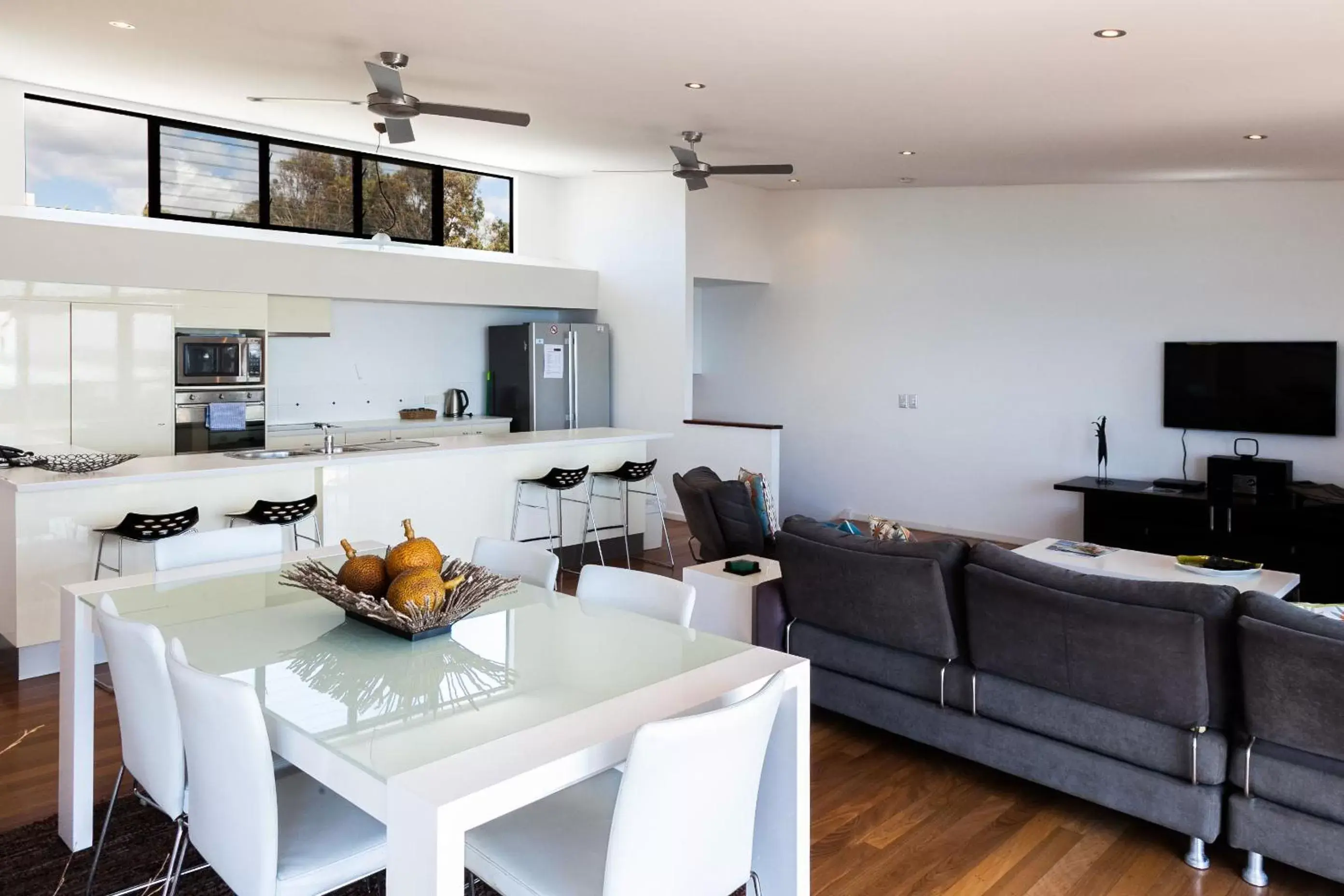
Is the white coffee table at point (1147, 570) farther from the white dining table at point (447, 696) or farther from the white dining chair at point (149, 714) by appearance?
the white dining chair at point (149, 714)

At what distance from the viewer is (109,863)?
2758mm

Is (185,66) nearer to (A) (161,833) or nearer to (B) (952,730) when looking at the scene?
(A) (161,833)

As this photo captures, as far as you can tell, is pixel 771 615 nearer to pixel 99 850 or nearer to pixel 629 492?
pixel 99 850

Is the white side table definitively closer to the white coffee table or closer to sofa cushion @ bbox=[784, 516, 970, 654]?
sofa cushion @ bbox=[784, 516, 970, 654]

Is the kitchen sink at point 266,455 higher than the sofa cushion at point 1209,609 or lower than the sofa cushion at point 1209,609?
higher

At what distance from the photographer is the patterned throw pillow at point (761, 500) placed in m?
5.19

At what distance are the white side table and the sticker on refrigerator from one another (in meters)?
4.17

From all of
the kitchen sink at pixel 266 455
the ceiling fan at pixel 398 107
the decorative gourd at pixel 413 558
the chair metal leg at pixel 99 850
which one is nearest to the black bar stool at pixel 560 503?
the kitchen sink at pixel 266 455

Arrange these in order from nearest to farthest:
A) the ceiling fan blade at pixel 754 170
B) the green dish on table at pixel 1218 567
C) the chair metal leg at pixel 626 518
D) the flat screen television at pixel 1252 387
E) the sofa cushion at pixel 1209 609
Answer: the sofa cushion at pixel 1209 609 → the green dish on table at pixel 1218 567 → the ceiling fan blade at pixel 754 170 → the flat screen television at pixel 1252 387 → the chair metal leg at pixel 626 518

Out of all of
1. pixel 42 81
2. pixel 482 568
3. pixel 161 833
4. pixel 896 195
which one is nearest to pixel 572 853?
pixel 482 568

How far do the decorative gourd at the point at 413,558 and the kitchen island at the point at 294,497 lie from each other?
2.35m

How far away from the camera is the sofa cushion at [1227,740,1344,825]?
8.19 ft

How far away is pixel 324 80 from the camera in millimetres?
5090

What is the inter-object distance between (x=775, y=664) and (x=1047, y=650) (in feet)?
4.36
